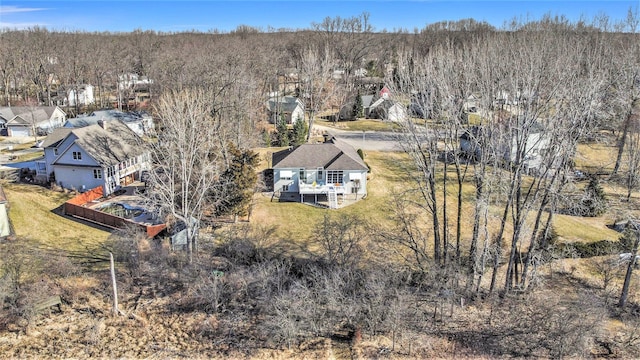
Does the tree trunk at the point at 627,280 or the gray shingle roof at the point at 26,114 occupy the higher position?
the gray shingle roof at the point at 26,114

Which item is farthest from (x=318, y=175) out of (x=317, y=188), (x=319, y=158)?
(x=317, y=188)

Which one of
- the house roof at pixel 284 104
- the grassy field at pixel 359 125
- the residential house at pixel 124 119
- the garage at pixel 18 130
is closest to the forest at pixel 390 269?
the residential house at pixel 124 119

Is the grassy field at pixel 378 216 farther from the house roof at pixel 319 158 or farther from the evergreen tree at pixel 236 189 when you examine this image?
the house roof at pixel 319 158

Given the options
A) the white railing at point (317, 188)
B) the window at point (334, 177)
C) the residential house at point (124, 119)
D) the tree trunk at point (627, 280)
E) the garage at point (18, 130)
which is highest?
the residential house at point (124, 119)

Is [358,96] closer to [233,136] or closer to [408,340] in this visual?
[233,136]

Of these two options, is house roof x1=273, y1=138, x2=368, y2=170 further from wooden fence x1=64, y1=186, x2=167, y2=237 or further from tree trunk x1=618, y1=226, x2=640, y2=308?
tree trunk x1=618, y1=226, x2=640, y2=308

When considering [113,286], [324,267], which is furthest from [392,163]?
[113,286]

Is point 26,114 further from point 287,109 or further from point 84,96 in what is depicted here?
point 287,109
